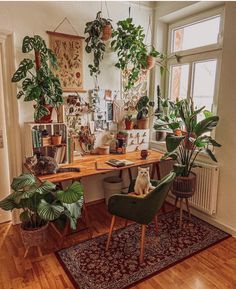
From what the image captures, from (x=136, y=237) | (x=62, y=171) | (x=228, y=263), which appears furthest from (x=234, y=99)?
(x=62, y=171)

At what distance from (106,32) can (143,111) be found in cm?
113

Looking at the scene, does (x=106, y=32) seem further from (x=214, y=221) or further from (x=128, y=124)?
(x=214, y=221)

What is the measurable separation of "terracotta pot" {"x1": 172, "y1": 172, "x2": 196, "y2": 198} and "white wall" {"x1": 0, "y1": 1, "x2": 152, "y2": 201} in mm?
1134

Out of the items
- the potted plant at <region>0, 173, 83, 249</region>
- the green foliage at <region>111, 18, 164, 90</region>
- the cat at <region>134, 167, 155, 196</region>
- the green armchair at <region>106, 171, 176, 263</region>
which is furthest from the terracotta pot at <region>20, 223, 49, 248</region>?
the green foliage at <region>111, 18, 164, 90</region>

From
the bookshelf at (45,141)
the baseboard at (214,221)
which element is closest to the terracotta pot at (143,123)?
the bookshelf at (45,141)

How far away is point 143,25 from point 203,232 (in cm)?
278

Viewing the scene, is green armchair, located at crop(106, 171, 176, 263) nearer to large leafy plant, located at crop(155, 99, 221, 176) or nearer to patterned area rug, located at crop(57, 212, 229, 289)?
patterned area rug, located at crop(57, 212, 229, 289)

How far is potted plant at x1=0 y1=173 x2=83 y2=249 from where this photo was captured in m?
1.98

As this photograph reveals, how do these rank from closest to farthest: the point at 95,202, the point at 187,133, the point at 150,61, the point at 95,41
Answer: the point at 187,133 → the point at 95,41 → the point at 150,61 → the point at 95,202

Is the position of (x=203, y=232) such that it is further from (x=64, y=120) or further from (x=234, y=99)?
(x=64, y=120)

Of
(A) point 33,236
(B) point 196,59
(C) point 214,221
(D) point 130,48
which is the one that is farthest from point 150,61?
(A) point 33,236

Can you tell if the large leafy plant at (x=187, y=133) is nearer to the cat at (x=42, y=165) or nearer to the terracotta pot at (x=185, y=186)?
the terracotta pot at (x=185, y=186)

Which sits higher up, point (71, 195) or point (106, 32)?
point (106, 32)

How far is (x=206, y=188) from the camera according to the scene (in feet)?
9.11
